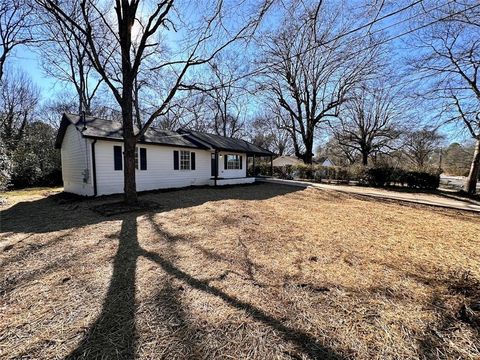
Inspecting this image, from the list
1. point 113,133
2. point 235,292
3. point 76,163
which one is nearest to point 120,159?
point 113,133

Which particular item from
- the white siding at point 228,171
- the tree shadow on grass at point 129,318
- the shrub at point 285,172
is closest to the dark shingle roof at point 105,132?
the white siding at point 228,171

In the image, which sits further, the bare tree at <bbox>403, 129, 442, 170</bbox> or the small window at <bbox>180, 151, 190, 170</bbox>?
the bare tree at <bbox>403, 129, 442, 170</bbox>

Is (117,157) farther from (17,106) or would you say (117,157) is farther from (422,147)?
(422,147)

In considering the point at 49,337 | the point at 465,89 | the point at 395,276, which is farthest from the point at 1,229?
the point at 465,89

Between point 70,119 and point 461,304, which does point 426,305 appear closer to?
point 461,304

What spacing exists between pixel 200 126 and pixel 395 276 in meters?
30.8

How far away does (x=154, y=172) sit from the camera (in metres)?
11.1

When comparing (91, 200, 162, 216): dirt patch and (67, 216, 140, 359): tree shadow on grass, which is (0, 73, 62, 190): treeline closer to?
(91, 200, 162, 216): dirt patch

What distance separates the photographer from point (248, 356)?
1749mm

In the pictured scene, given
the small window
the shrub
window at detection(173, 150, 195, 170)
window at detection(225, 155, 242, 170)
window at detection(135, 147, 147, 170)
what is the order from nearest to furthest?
window at detection(135, 147, 147, 170) → window at detection(173, 150, 195, 170) → the small window → window at detection(225, 155, 242, 170) → the shrub

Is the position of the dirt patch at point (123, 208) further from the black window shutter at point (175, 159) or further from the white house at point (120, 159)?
the black window shutter at point (175, 159)

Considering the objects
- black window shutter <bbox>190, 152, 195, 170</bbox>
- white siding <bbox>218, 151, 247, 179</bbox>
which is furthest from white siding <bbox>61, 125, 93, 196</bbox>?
white siding <bbox>218, 151, 247, 179</bbox>

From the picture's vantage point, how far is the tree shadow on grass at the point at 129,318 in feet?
5.86

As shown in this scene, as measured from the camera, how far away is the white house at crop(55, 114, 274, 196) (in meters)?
9.05
